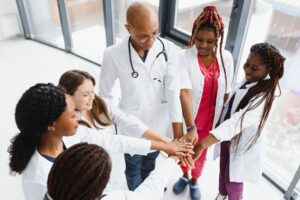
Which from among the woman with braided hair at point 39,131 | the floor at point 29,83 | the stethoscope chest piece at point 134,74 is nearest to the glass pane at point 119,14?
the floor at point 29,83

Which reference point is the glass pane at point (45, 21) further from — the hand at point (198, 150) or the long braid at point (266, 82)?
the long braid at point (266, 82)

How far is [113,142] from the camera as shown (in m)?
1.37

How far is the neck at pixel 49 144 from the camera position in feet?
3.45

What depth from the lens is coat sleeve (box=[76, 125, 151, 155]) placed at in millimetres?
1326

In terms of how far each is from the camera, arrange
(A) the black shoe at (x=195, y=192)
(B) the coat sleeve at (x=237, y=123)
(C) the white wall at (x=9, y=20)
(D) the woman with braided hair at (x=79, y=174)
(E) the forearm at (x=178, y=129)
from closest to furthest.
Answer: (D) the woman with braided hair at (x=79, y=174), (B) the coat sleeve at (x=237, y=123), (E) the forearm at (x=178, y=129), (A) the black shoe at (x=195, y=192), (C) the white wall at (x=9, y=20)

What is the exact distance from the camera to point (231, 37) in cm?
200

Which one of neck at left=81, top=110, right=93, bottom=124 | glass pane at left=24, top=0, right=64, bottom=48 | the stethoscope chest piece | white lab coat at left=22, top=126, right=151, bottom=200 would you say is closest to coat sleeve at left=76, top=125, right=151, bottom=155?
white lab coat at left=22, top=126, right=151, bottom=200

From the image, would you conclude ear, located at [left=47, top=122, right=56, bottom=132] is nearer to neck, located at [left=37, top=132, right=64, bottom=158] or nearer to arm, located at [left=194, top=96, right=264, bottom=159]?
neck, located at [left=37, top=132, right=64, bottom=158]

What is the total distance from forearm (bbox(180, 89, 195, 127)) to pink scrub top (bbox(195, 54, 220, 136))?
94 mm

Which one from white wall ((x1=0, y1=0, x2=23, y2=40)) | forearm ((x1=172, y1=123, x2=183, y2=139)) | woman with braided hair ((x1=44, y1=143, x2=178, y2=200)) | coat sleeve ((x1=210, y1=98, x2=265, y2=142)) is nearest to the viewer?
woman with braided hair ((x1=44, y1=143, x2=178, y2=200))

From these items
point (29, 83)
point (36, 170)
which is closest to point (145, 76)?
point (36, 170)

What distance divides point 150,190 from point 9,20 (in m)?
4.61

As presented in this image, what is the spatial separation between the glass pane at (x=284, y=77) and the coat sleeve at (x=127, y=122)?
3.02ft

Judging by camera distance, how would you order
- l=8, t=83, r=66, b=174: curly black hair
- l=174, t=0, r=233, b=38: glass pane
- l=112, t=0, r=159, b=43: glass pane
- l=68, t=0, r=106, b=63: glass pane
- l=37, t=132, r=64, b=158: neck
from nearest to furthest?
1. l=8, t=83, r=66, b=174: curly black hair
2. l=37, t=132, r=64, b=158: neck
3. l=174, t=0, r=233, b=38: glass pane
4. l=112, t=0, r=159, b=43: glass pane
5. l=68, t=0, r=106, b=63: glass pane
